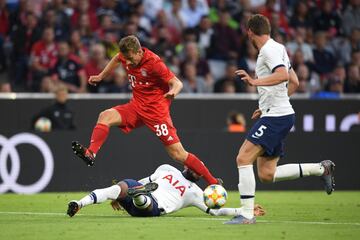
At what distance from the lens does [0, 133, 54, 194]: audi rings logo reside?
16.6 m

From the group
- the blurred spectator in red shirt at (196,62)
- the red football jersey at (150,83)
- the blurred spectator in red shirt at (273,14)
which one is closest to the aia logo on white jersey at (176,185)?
the red football jersey at (150,83)

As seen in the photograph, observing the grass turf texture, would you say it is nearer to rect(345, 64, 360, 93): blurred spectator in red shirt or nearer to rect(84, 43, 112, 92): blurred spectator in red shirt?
rect(84, 43, 112, 92): blurred spectator in red shirt

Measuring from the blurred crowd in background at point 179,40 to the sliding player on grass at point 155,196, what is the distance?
7451mm

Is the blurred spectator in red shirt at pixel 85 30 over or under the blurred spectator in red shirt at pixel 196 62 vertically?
over

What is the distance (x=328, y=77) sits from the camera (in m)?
20.6

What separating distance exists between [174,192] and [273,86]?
1.75 meters

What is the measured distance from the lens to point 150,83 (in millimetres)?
13156

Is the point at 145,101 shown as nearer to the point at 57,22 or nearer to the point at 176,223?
the point at 176,223

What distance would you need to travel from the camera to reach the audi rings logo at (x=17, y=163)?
16594 mm

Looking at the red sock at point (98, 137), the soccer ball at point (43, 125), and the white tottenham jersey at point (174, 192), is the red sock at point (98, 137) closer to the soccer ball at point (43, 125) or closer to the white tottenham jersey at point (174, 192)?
the white tottenham jersey at point (174, 192)

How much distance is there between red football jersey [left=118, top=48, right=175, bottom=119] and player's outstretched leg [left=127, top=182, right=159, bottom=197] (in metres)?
2.13

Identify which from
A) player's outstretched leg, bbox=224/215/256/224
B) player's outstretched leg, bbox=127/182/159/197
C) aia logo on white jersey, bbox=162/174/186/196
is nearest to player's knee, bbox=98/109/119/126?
aia logo on white jersey, bbox=162/174/186/196

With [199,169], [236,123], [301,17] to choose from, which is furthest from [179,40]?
[199,169]

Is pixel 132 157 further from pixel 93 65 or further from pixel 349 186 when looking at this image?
pixel 349 186
